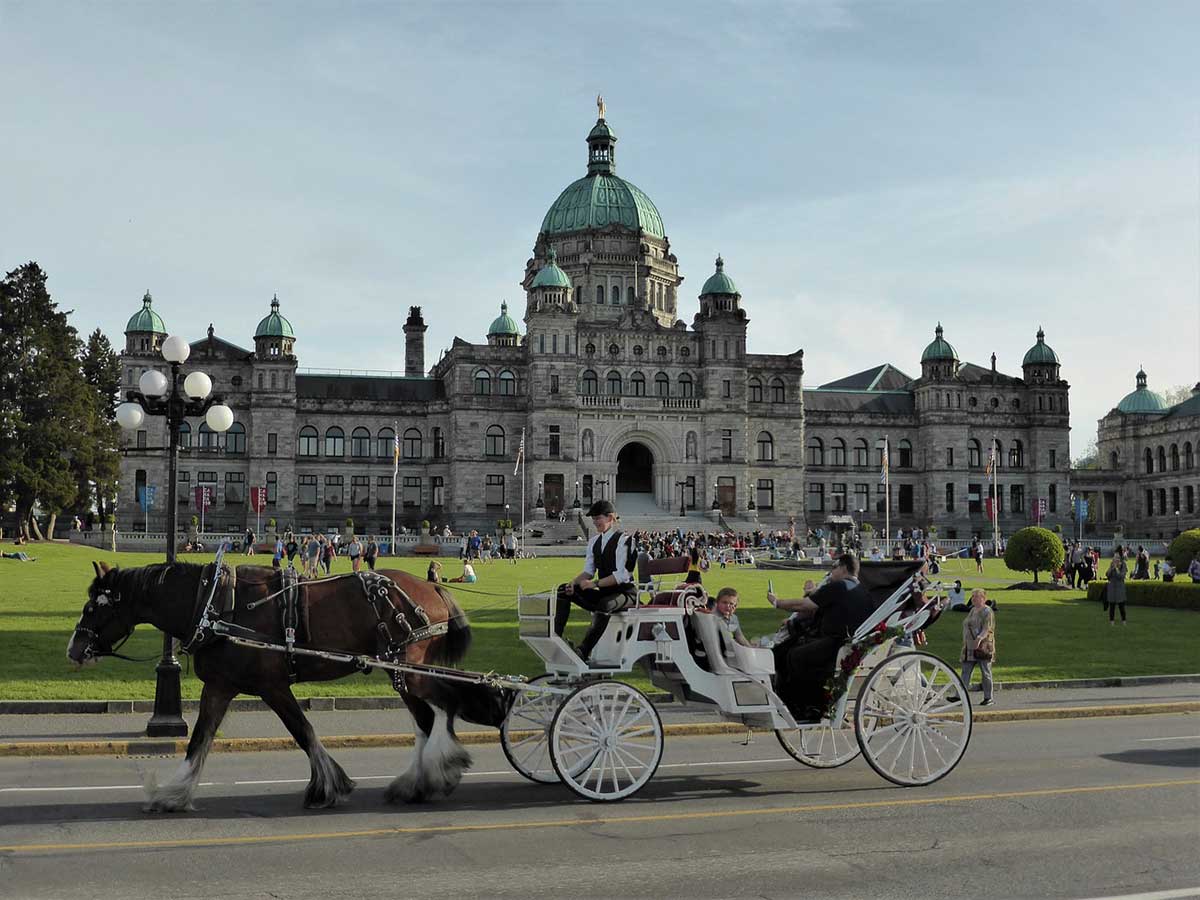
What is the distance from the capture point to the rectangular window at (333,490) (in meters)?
84.4

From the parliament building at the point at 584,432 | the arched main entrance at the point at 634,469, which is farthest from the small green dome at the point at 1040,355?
the arched main entrance at the point at 634,469

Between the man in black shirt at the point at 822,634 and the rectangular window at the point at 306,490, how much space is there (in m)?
75.9

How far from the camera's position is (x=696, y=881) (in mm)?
8039

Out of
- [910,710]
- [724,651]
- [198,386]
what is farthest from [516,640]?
[910,710]

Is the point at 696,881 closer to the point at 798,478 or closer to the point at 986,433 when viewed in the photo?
the point at 798,478

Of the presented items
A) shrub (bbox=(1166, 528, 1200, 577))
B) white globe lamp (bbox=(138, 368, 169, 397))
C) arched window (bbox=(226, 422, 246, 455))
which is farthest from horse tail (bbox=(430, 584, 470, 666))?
arched window (bbox=(226, 422, 246, 455))

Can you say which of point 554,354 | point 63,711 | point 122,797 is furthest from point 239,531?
point 122,797

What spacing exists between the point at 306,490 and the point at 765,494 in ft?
107

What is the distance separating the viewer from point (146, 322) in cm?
8062

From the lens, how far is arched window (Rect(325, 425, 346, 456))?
84875 mm

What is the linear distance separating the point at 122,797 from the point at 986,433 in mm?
88472

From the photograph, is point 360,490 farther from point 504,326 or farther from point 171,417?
point 171,417

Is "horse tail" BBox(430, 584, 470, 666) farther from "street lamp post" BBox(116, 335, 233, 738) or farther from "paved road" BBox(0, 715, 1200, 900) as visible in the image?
"street lamp post" BBox(116, 335, 233, 738)

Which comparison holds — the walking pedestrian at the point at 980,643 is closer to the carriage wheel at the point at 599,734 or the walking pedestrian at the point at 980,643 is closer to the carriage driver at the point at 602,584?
the carriage driver at the point at 602,584
